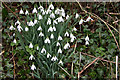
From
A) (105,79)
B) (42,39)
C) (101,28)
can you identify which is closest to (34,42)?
(42,39)

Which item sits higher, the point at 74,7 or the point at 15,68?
the point at 74,7

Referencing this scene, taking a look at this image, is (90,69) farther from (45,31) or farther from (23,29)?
(23,29)

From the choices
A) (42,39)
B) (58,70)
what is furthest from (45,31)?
(58,70)

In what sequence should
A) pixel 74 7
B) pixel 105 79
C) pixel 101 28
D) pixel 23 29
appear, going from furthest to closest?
pixel 74 7 < pixel 101 28 < pixel 23 29 < pixel 105 79

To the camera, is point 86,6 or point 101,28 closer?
point 101,28

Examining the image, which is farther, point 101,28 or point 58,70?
point 101,28

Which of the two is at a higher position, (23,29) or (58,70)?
(23,29)

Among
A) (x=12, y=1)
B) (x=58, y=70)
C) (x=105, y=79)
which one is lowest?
(x=105, y=79)

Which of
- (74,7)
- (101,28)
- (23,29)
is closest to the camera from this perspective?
(23,29)

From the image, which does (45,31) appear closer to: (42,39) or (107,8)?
(42,39)
